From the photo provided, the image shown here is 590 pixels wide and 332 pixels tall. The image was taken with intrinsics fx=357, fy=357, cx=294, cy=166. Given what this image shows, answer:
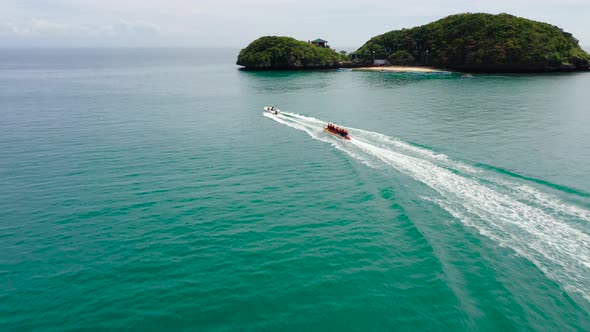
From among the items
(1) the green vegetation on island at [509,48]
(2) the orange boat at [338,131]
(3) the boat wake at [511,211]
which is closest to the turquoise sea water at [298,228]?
(3) the boat wake at [511,211]

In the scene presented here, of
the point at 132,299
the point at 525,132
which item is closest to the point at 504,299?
the point at 132,299

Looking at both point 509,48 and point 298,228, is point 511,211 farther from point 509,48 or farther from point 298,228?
point 509,48

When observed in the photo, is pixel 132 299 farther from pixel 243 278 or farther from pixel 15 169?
pixel 15 169

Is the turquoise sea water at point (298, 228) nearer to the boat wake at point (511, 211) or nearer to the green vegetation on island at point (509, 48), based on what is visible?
the boat wake at point (511, 211)

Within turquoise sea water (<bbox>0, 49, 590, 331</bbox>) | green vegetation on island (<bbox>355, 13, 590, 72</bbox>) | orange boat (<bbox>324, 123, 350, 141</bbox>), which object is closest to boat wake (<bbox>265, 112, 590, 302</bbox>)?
turquoise sea water (<bbox>0, 49, 590, 331</bbox>)

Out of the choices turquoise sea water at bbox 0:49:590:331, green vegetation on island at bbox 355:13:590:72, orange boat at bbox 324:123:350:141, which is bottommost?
turquoise sea water at bbox 0:49:590:331

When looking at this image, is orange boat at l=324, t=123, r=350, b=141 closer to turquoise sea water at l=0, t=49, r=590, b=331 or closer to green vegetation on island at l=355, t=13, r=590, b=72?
turquoise sea water at l=0, t=49, r=590, b=331
